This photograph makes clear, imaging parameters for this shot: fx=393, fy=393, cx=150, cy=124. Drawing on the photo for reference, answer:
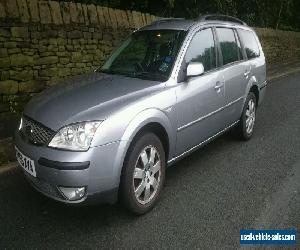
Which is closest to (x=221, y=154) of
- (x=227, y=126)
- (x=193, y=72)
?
(x=227, y=126)

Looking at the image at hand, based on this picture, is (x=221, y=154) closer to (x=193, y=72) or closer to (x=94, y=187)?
(x=193, y=72)

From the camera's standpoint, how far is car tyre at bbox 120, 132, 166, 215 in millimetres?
3584

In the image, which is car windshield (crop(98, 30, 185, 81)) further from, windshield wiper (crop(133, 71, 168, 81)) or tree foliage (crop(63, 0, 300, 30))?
tree foliage (crop(63, 0, 300, 30))

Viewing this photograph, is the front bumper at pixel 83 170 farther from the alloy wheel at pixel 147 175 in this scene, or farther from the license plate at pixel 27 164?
the alloy wheel at pixel 147 175

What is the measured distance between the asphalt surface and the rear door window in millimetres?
1363

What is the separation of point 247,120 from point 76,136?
352cm

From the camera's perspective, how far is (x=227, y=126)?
5488 mm

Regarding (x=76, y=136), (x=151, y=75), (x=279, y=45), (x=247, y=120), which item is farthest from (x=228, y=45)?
(x=279, y=45)

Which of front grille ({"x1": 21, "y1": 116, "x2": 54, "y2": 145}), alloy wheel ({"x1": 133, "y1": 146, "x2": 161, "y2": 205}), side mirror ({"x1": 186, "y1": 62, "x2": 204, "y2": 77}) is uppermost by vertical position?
side mirror ({"x1": 186, "y1": 62, "x2": 204, "y2": 77})

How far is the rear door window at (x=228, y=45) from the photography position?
17.3 ft

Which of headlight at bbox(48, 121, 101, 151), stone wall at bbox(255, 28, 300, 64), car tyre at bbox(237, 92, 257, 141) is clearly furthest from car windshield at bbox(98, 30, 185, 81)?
stone wall at bbox(255, 28, 300, 64)

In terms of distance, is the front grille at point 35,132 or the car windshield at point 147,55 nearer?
the front grille at point 35,132

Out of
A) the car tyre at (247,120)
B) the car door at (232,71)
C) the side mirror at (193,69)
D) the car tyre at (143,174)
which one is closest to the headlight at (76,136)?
the car tyre at (143,174)

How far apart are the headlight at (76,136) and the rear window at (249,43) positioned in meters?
3.51
